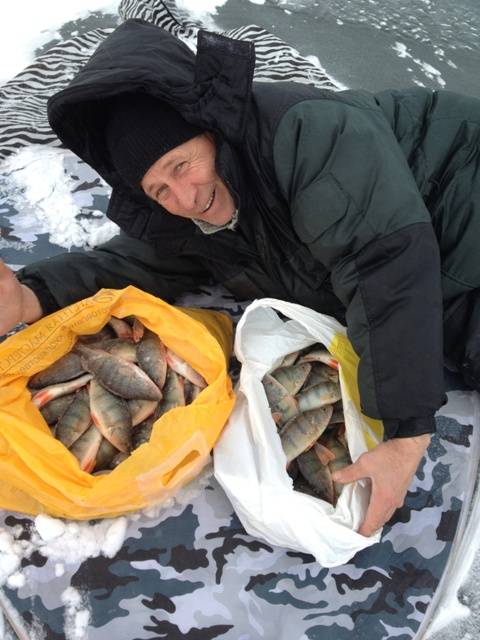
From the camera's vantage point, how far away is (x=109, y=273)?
198 centimetres

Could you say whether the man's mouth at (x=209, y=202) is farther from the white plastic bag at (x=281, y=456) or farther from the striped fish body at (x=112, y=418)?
the striped fish body at (x=112, y=418)

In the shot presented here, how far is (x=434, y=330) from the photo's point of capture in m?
1.48

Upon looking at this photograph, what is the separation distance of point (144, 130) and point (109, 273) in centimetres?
67

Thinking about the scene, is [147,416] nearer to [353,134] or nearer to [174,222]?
[174,222]

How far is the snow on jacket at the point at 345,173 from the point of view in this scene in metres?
1.38

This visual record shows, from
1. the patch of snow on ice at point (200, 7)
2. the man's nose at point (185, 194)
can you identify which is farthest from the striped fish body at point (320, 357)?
the patch of snow on ice at point (200, 7)

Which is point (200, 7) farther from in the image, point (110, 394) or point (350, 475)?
point (350, 475)

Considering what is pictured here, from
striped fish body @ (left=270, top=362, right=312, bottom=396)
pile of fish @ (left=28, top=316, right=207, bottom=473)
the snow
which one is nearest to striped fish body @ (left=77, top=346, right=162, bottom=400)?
pile of fish @ (left=28, top=316, right=207, bottom=473)

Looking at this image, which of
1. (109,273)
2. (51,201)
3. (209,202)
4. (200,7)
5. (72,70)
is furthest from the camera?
(200,7)

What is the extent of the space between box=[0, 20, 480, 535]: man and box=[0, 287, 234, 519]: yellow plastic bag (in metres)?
0.17

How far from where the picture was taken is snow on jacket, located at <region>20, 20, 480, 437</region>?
1.38 meters

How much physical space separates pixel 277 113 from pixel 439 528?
4.02ft

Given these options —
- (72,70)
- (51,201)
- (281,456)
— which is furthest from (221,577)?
(72,70)

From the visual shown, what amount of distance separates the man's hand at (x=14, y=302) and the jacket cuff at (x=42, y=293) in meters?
0.02
